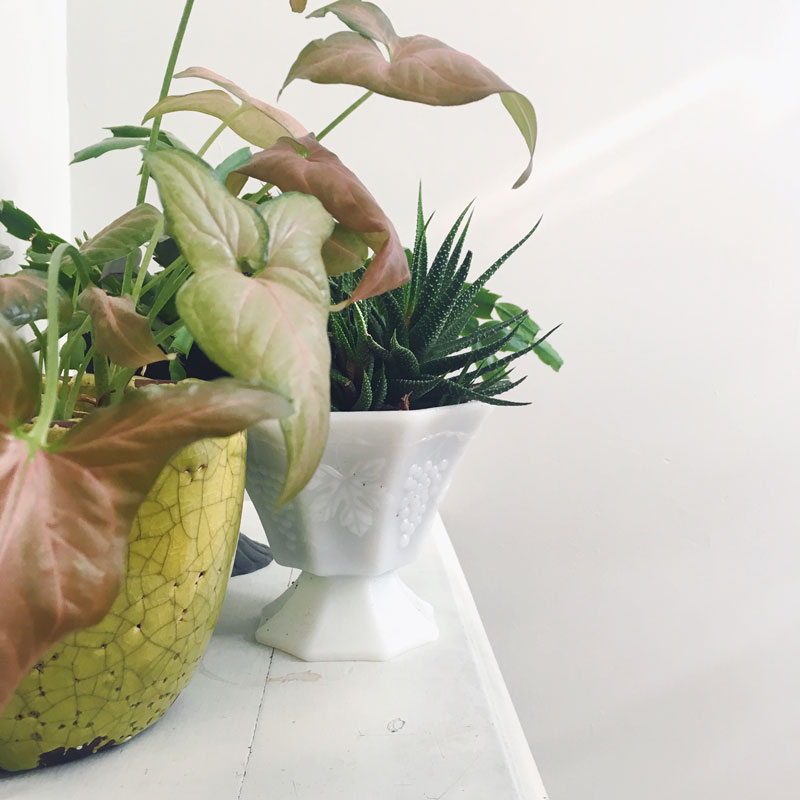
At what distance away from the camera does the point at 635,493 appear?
983 millimetres

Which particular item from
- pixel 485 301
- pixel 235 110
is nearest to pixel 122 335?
pixel 235 110

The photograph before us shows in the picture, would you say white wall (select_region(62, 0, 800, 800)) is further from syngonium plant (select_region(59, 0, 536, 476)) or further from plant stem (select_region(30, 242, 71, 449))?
plant stem (select_region(30, 242, 71, 449))

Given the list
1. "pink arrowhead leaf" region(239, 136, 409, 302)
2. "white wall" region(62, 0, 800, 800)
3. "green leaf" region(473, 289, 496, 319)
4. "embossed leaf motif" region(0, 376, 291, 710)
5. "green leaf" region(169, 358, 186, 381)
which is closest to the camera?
"embossed leaf motif" region(0, 376, 291, 710)

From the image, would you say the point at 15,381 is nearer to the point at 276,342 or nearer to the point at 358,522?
the point at 276,342

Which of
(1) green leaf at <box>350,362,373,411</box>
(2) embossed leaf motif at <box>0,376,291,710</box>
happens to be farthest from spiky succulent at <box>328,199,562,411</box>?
(2) embossed leaf motif at <box>0,376,291,710</box>

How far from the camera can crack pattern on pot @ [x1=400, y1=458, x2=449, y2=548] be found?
432 mm

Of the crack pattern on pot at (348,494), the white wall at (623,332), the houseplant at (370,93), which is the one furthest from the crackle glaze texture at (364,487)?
the white wall at (623,332)

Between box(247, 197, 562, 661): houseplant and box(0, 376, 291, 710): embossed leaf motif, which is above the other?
box(0, 376, 291, 710): embossed leaf motif

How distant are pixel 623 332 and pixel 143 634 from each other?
2.54 feet

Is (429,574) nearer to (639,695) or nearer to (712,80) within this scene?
(639,695)

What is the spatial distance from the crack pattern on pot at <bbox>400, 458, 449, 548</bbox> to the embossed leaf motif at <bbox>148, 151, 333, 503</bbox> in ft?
0.71

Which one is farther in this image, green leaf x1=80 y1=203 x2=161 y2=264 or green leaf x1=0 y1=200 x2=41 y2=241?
green leaf x1=0 y1=200 x2=41 y2=241

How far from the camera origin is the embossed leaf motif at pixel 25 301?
29cm

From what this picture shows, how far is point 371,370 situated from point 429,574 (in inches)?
10.1
